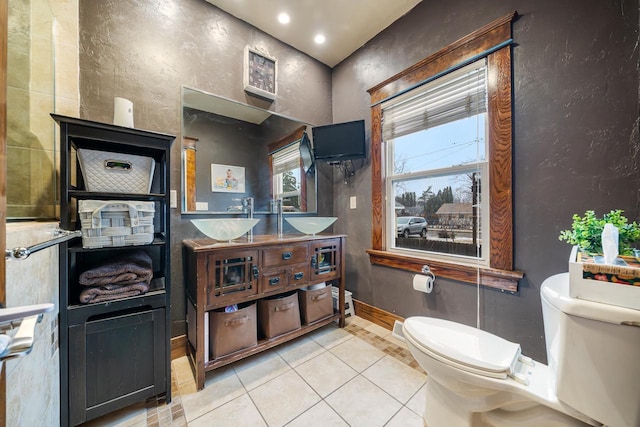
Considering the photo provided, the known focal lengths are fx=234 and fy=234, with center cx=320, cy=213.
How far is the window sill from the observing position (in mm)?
1440

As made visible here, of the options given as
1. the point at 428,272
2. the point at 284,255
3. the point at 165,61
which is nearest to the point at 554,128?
the point at 428,272

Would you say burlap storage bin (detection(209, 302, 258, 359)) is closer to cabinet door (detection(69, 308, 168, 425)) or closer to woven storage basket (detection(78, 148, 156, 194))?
cabinet door (detection(69, 308, 168, 425))

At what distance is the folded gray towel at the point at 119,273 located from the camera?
1168 millimetres

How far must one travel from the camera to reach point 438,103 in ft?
5.97

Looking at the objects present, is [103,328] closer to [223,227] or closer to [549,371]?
[223,227]

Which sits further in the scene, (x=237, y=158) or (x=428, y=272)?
(x=237, y=158)

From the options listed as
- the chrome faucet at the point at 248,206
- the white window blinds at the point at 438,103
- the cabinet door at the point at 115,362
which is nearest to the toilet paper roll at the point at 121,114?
the chrome faucet at the point at 248,206

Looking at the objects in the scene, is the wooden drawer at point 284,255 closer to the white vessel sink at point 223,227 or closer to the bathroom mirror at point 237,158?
the white vessel sink at point 223,227


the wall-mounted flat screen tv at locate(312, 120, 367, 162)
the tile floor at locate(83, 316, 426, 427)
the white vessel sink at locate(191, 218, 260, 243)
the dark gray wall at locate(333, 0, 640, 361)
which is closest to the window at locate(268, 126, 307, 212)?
the wall-mounted flat screen tv at locate(312, 120, 367, 162)

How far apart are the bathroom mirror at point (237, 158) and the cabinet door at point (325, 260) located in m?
0.55

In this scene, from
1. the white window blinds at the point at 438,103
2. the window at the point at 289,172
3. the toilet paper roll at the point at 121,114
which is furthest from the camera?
the window at the point at 289,172

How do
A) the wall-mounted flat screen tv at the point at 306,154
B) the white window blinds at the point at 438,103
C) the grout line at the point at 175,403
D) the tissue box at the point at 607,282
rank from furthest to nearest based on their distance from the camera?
the wall-mounted flat screen tv at the point at 306,154, the white window blinds at the point at 438,103, the grout line at the point at 175,403, the tissue box at the point at 607,282

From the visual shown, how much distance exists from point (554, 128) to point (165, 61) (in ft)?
8.30

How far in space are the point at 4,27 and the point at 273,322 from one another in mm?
1749
